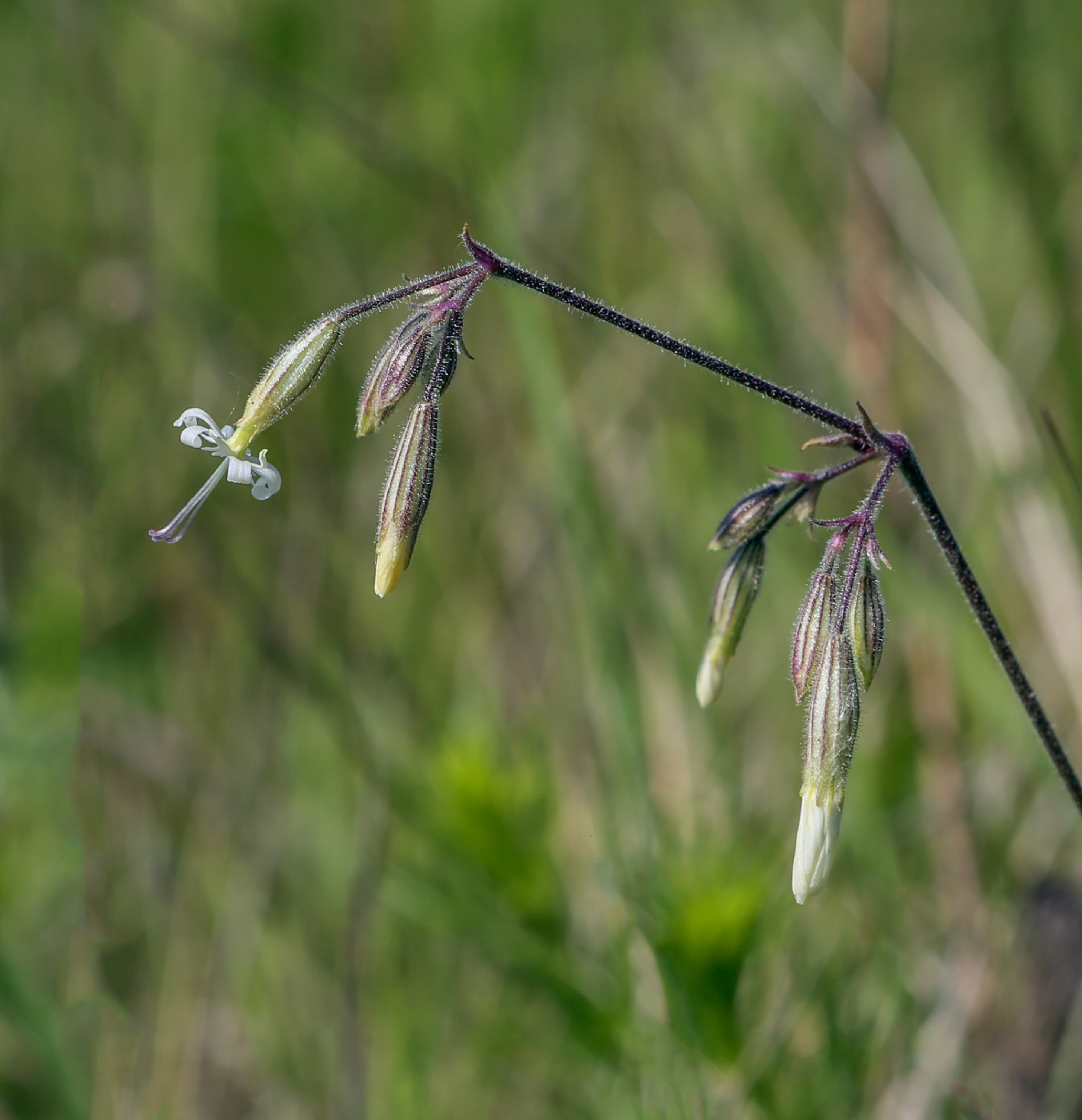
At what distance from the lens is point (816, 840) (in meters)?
1.91

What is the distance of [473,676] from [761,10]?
3291 millimetres

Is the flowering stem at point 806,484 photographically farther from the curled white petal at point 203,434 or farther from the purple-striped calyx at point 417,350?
the curled white petal at point 203,434

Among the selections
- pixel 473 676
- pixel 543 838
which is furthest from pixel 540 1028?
pixel 473 676

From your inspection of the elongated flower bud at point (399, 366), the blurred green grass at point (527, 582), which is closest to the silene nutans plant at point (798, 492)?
the elongated flower bud at point (399, 366)

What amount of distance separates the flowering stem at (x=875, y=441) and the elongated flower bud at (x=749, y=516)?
0.56ft

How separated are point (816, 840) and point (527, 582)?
7.43 ft

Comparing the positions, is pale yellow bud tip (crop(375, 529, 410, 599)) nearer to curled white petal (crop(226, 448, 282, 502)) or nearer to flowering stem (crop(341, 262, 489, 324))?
curled white petal (crop(226, 448, 282, 502))

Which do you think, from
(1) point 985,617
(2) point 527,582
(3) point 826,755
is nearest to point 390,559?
(3) point 826,755

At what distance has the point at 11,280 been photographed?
472 cm

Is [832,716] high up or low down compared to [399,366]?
down

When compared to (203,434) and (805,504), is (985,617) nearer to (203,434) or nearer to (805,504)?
(805,504)

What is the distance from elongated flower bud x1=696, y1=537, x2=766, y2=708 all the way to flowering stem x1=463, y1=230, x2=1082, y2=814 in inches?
11.4

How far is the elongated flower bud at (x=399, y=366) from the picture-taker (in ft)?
6.07

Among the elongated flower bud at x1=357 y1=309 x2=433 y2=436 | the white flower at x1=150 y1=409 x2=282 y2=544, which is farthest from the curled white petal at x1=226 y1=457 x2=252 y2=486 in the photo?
the elongated flower bud at x1=357 y1=309 x2=433 y2=436
